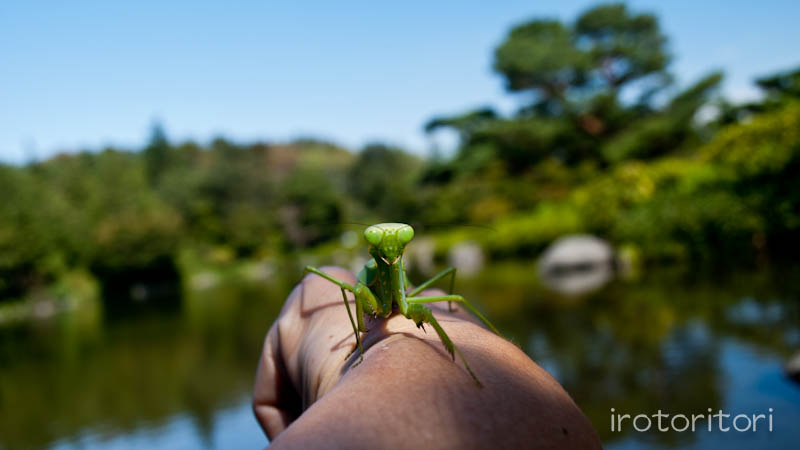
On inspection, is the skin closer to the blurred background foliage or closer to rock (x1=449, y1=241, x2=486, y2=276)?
the blurred background foliage

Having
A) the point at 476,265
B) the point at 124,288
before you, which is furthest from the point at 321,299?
the point at 124,288

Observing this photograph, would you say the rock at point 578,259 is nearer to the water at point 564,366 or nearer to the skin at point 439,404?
the water at point 564,366

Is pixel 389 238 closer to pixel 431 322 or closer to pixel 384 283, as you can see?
pixel 384 283

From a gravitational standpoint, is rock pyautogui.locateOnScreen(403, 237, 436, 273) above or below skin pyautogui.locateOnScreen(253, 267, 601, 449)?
below

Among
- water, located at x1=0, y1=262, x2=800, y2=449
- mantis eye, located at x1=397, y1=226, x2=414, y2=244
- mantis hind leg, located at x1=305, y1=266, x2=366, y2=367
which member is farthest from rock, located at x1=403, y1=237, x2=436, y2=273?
mantis eye, located at x1=397, y1=226, x2=414, y2=244

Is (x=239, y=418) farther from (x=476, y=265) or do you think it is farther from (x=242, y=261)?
(x=242, y=261)

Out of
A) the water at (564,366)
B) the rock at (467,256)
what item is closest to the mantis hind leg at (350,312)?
the water at (564,366)
